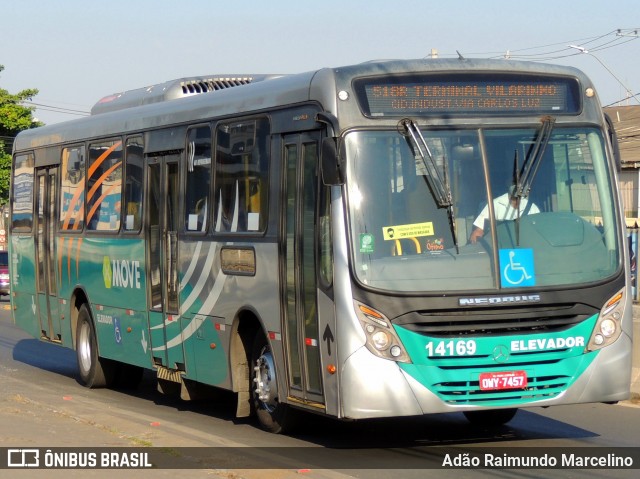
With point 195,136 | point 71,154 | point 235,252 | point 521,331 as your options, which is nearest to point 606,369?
point 521,331

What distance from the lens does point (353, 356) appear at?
9602 mm

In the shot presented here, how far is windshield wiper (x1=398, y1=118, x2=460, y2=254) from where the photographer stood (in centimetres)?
982

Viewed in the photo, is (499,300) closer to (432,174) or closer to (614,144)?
(432,174)

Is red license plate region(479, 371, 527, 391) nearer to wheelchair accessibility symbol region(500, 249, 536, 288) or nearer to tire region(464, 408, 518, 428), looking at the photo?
wheelchair accessibility symbol region(500, 249, 536, 288)

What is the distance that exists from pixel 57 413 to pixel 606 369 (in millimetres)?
5293

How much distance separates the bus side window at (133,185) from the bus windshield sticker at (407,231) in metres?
5.12

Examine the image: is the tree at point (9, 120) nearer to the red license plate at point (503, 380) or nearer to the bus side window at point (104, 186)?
the bus side window at point (104, 186)

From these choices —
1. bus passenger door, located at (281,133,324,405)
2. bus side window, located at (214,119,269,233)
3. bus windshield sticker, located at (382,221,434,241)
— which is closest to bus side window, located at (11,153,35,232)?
bus side window, located at (214,119,269,233)

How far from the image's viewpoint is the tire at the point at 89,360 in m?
16.1

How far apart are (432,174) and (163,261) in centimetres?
455

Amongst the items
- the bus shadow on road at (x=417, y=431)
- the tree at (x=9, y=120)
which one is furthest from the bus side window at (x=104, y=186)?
the tree at (x=9, y=120)

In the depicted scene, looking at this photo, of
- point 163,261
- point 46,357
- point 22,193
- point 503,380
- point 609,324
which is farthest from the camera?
point 46,357

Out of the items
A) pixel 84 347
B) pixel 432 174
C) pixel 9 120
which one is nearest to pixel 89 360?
pixel 84 347

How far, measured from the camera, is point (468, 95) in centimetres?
1022
